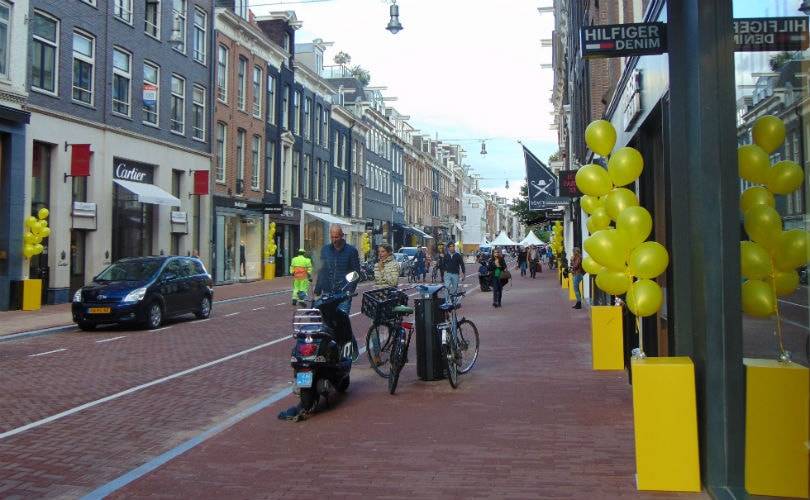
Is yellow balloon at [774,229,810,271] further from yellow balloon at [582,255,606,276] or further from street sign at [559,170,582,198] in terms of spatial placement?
street sign at [559,170,582,198]

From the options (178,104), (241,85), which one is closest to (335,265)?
(178,104)

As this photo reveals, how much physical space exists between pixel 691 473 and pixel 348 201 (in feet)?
165

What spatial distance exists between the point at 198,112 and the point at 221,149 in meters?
2.67

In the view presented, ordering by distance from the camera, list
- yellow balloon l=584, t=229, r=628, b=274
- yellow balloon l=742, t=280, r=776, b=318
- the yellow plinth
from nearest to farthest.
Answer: yellow balloon l=742, t=280, r=776, b=318 < yellow balloon l=584, t=229, r=628, b=274 < the yellow plinth

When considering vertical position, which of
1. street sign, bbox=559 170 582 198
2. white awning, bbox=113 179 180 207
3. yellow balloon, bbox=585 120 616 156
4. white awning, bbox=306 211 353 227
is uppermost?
white awning, bbox=306 211 353 227

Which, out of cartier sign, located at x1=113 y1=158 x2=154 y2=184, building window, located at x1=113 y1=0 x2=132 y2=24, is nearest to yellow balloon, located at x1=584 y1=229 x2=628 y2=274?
cartier sign, located at x1=113 y1=158 x2=154 y2=184

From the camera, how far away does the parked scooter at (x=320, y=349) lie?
7.01 m

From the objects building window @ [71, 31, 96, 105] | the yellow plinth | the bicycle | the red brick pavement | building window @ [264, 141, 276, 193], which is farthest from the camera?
building window @ [264, 141, 276, 193]

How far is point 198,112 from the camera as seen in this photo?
1248 inches

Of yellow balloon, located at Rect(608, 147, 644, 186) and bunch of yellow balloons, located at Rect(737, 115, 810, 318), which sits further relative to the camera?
yellow balloon, located at Rect(608, 147, 644, 186)

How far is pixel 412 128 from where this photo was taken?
80.2 metres

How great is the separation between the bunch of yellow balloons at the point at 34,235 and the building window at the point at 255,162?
17455 mm

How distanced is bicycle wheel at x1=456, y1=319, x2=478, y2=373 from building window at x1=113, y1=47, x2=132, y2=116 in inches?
772

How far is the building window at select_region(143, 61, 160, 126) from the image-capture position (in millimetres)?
26922
